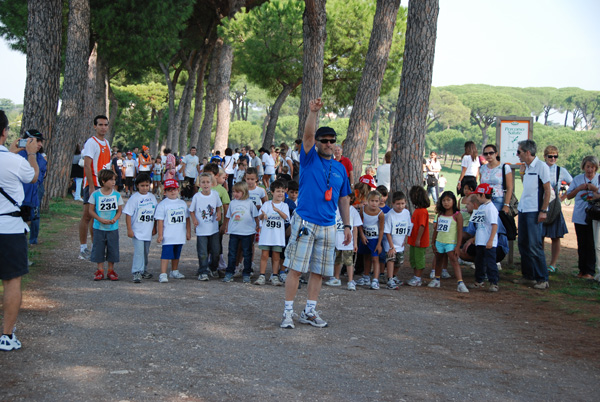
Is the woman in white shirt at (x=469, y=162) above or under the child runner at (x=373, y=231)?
above

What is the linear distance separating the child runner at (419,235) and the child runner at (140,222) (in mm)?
3544

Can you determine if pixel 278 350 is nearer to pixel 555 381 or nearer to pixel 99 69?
pixel 555 381

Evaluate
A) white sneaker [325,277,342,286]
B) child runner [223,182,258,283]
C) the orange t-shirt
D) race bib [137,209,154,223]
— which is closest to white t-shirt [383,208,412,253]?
the orange t-shirt

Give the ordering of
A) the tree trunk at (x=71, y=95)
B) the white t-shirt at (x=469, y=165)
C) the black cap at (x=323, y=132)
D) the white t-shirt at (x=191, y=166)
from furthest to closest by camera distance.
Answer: the white t-shirt at (x=191, y=166)
the tree trunk at (x=71, y=95)
the white t-shirt at (x=469, y=165)
the black cap at (x=323, y=132)

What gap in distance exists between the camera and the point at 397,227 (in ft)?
28.2

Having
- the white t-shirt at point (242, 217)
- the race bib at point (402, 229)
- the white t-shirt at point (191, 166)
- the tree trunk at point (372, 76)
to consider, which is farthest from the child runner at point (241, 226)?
A: the white t-shirt at point (191, 166)

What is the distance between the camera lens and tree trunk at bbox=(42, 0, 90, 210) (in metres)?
17.4

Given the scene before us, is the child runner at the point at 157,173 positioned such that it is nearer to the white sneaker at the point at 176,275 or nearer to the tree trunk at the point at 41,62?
the tree trunk at the point at 41,62

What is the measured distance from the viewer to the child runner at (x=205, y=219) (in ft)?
27.8

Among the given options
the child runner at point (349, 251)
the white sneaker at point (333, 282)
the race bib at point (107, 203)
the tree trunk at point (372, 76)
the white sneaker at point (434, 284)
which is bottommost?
the white sneaker at point (333, 282)

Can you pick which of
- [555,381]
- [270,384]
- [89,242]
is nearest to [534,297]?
[555,381]

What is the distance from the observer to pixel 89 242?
1145 centimetres

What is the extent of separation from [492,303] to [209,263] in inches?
151

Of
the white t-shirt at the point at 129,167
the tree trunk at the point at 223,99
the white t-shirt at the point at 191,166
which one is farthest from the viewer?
the tree trunk at the point at 223,99
